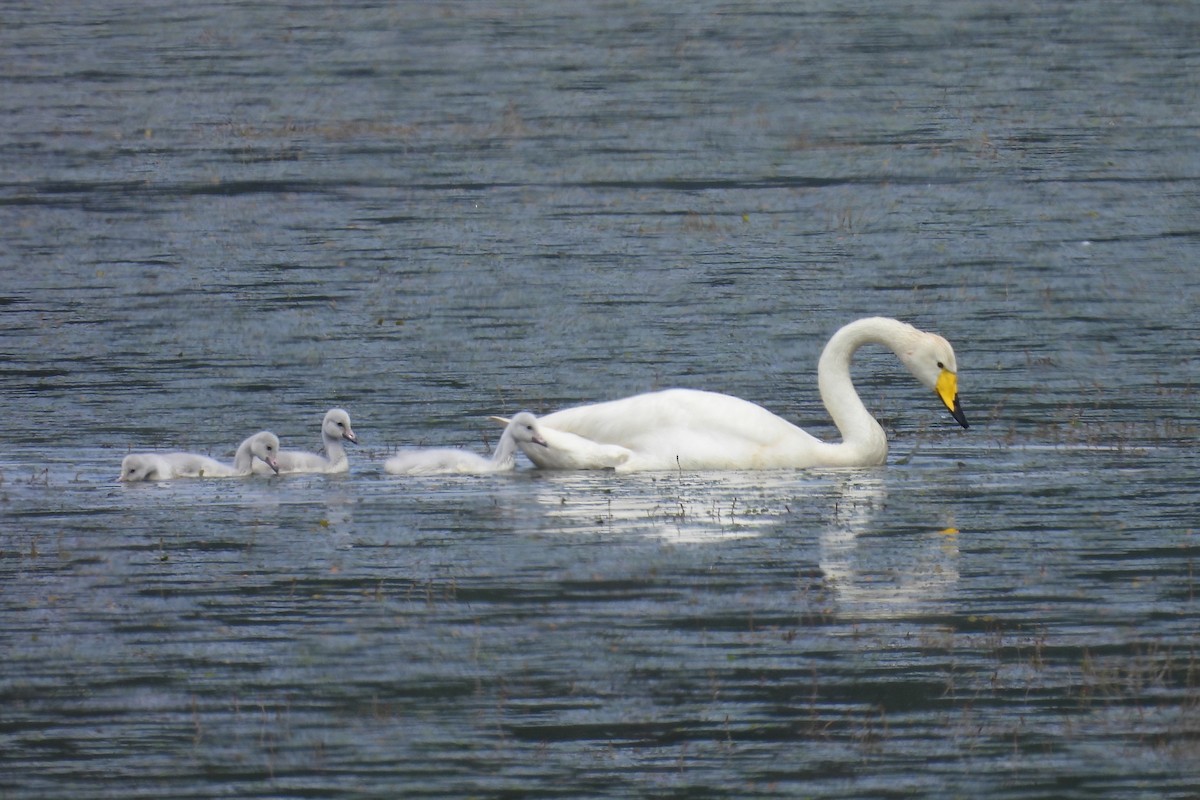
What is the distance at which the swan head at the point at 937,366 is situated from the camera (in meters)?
14.1

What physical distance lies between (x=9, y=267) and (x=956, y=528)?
12.1 metres

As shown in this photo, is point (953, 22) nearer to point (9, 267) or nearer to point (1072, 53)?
point (1072, 53)

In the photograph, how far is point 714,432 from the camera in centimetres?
1339

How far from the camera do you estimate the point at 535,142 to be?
28047mm

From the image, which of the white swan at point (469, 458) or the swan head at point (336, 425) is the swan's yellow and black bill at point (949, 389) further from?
the swan head at point (336, 425)

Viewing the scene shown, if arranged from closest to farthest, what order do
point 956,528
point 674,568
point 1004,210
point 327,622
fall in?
point 327,622
point 674,568
point 956,528
point 1004,210

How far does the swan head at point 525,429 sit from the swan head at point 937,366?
7.64 feet

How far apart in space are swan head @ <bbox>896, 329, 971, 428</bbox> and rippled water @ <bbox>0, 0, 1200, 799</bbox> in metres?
0.31

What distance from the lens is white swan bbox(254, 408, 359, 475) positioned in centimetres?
1327

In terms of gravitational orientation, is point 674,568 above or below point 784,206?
below

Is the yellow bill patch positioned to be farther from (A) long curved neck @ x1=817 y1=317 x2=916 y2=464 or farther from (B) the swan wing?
(B) the swan wing

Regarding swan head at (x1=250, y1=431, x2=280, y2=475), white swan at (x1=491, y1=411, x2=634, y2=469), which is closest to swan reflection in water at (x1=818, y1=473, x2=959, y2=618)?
white swan at (x1=491, y1=411, x2=634, y2=469)

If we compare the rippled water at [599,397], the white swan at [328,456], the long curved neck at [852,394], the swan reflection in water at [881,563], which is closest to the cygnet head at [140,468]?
the rippled water at [599,397]

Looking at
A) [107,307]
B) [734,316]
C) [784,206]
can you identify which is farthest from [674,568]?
[784,206]
